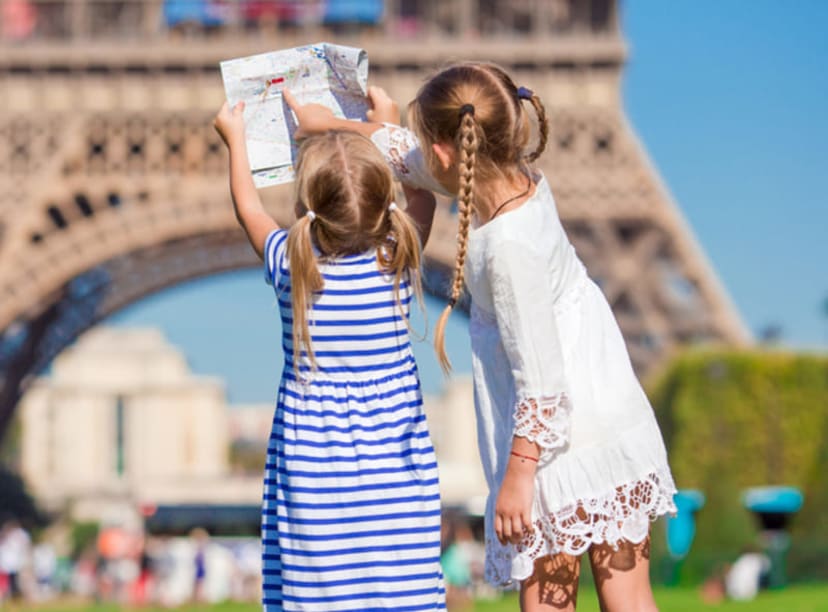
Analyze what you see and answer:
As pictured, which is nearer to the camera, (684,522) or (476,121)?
(476,121)

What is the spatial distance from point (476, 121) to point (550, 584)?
A: 3.91 ft

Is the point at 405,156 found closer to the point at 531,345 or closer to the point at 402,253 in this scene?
the point at 402,253

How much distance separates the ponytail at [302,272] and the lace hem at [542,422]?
0.54m

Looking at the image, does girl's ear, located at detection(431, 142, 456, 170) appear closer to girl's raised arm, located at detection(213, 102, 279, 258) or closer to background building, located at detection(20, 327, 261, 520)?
girl's raised arm, located at detection(213, 102, 279, 258)

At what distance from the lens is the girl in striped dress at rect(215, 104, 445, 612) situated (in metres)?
3.86

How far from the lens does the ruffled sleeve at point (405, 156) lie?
4.28 m


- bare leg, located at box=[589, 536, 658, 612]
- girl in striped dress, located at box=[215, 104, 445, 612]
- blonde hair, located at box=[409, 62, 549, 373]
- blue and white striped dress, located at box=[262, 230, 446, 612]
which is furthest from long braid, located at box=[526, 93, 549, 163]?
bare leg, located at box=[589, 536, 658, 612]

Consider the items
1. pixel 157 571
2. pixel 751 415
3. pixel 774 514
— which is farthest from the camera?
pixel 774 514

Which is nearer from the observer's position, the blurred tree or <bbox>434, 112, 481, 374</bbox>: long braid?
<bbox>434, 112, 481, 374</bbox>: long braid

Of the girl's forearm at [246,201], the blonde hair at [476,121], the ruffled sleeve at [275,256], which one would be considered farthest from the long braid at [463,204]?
the girl's forearm at [246,201]

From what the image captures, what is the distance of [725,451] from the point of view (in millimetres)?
25062

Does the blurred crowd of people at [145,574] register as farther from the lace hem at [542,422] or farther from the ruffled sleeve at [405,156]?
the lace hem at [542,422]

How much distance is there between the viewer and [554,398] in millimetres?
3877

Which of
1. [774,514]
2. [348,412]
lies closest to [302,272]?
[348,412]
